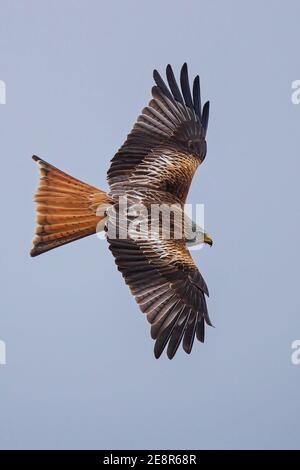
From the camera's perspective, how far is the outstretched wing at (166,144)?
1130cm

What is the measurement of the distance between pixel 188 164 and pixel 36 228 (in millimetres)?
2054

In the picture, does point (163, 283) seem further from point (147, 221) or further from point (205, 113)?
point (205, 113)

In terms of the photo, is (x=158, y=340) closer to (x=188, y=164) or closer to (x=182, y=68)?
(x=188, y=164)

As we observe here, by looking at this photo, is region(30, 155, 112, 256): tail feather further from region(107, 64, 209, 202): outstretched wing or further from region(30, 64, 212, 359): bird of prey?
region(107, 64, 209, 202): outstretched wing

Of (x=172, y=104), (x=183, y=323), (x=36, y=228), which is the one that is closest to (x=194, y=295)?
(x=183, y=323)

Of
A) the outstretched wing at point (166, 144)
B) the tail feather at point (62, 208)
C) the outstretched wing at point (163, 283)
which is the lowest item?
the outstretched wing at point (163, 283)

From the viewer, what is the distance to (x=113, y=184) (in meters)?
11.1

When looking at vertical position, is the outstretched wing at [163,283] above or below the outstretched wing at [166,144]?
below

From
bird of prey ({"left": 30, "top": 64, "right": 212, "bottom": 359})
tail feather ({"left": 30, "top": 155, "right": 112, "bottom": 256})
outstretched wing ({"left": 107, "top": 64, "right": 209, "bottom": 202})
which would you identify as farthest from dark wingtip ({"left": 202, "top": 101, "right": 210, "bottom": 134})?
tail feather ({"left": 30, "top": 155, "right": 112, "bottom": 256})

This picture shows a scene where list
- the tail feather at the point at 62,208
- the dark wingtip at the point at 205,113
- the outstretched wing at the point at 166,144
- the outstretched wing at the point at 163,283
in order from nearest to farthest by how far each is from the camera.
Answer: the outstretched wing at the point at 163,283, the tail feather at the point at 62,208, the outstretched wing at the point at 166,144, the dark wingtip at the point at 205,113

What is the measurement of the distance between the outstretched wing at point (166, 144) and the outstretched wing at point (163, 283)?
70cm

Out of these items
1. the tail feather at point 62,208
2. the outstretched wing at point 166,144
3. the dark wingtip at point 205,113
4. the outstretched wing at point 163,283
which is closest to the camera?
the outstretched wing at point 163,283

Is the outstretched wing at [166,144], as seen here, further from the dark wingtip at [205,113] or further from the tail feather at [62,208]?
the tail feather at [62,208]

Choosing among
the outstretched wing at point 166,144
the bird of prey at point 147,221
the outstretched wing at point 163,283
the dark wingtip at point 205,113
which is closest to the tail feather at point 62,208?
the bird of prey at point 147,221
